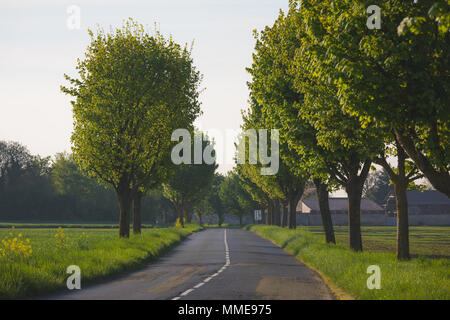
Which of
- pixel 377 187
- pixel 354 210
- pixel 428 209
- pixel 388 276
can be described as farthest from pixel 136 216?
pixel 377 187

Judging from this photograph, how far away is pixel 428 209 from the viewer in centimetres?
11500

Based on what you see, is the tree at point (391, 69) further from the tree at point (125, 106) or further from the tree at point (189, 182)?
the tree at point (189, 182)

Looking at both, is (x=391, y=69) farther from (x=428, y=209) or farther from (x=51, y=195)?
(x=428, y=209)

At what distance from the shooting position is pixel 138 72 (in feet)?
102

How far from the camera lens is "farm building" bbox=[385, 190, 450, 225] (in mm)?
112750

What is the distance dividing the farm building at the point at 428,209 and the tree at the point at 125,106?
93188 mm

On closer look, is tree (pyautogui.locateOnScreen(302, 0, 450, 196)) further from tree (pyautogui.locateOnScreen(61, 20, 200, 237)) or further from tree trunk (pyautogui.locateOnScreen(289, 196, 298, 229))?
tree trunk (pyautogui.locateOnScreen(289, 196, 298, 229))

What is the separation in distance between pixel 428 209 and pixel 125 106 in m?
99.6

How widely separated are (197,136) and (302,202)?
209 feet

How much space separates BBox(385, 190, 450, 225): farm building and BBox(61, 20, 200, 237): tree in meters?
93.2

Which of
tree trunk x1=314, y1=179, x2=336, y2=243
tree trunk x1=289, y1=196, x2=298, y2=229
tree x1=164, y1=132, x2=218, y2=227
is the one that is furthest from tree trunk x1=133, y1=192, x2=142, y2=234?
tree x1=164, y1=132, x2=218, y2=227

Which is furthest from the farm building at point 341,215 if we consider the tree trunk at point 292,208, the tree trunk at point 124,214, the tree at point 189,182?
the tree trunk at point 124,214
